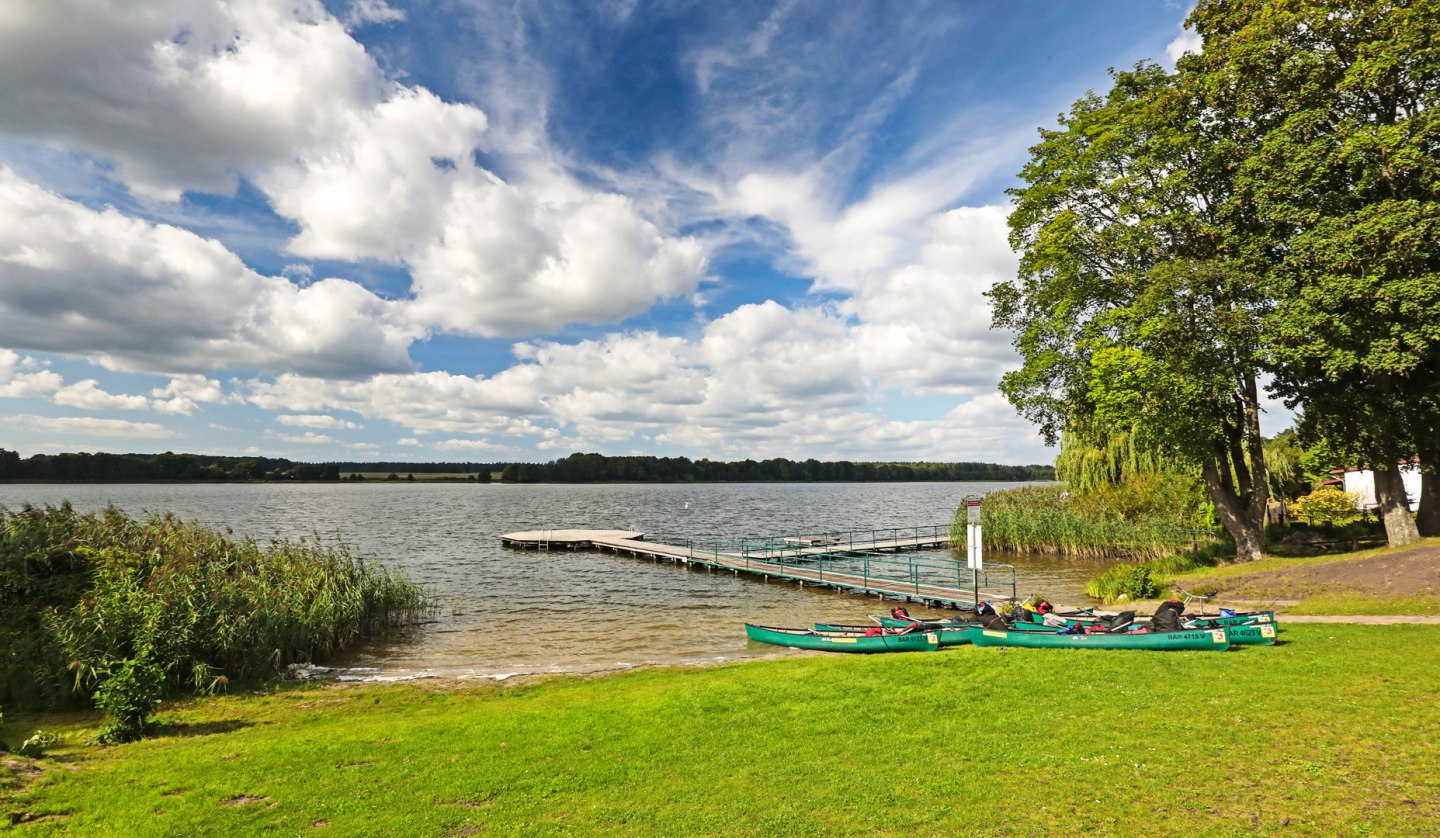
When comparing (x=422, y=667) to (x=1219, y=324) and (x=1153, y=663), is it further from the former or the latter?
(x=1219, y=324)

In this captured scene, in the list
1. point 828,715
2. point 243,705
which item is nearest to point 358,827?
point 828,715

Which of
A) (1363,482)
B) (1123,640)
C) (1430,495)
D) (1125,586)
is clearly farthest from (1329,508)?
(1123,640)

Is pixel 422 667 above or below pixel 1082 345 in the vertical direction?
below

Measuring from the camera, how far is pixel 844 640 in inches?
744

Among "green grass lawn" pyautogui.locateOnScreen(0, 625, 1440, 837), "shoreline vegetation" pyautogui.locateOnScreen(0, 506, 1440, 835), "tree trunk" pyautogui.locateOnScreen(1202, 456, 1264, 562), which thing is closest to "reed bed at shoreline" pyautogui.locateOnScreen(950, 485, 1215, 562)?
"tree trunk" pyautogui.locateOnScreen(1202, 456, 1264, 562)

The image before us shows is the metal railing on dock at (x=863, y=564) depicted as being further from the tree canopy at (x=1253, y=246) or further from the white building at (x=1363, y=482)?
the white building at (x=1363, y=482)

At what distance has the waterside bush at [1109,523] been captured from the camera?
123 feet

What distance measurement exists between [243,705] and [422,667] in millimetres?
5010

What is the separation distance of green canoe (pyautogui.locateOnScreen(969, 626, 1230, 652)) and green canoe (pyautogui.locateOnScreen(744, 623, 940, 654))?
1671 millimetres

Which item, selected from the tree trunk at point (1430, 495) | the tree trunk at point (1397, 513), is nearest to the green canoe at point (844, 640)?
the tree trunk at point (1397, 513)

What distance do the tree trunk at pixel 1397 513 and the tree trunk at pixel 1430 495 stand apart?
15.5 inches

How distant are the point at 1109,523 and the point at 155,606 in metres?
42.3

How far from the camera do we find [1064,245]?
88.0 feet

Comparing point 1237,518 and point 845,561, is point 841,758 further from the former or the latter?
point 845,561
